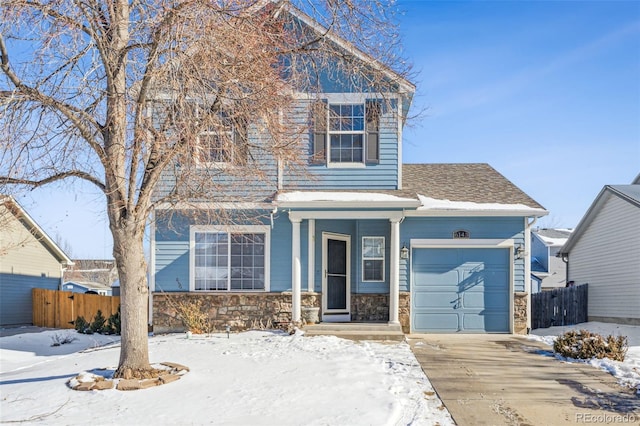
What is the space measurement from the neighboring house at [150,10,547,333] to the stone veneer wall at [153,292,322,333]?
0.08 ft

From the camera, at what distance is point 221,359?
9.02 metres

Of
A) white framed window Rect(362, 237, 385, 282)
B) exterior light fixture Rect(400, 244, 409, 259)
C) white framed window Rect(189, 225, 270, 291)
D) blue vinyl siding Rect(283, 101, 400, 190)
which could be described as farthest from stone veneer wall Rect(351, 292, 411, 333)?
blue vinyl siding Rect(283, 101, 400, 190)

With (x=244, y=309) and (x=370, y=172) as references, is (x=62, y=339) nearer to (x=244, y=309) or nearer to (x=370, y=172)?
(x=244, y=309)

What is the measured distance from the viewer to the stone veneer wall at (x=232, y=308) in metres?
12.6

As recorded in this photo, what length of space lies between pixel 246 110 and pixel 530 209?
25.3 feet

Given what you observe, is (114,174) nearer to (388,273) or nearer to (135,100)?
(135,100)

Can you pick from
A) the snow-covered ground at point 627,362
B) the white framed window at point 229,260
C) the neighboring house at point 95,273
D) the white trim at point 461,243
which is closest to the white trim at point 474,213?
the white trim at point 461,243

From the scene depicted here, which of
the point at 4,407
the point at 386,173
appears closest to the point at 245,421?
the point at 4,407

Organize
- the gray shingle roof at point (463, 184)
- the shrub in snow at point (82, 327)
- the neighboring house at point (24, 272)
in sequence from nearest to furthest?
1. the gray shingle roof at point (463, 184)
2. the shrub in snow at point (82, 327)
3. the neighboring house at point (24, 272)

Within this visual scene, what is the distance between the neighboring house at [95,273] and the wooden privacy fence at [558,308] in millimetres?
40195

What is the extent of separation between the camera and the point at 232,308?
1261 cm

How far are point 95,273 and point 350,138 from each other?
49.8 m

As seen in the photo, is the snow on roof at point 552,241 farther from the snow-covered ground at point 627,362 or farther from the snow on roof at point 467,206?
the snow on roof at point 467,206

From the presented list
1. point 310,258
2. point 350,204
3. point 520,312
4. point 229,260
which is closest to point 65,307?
point 229,260
